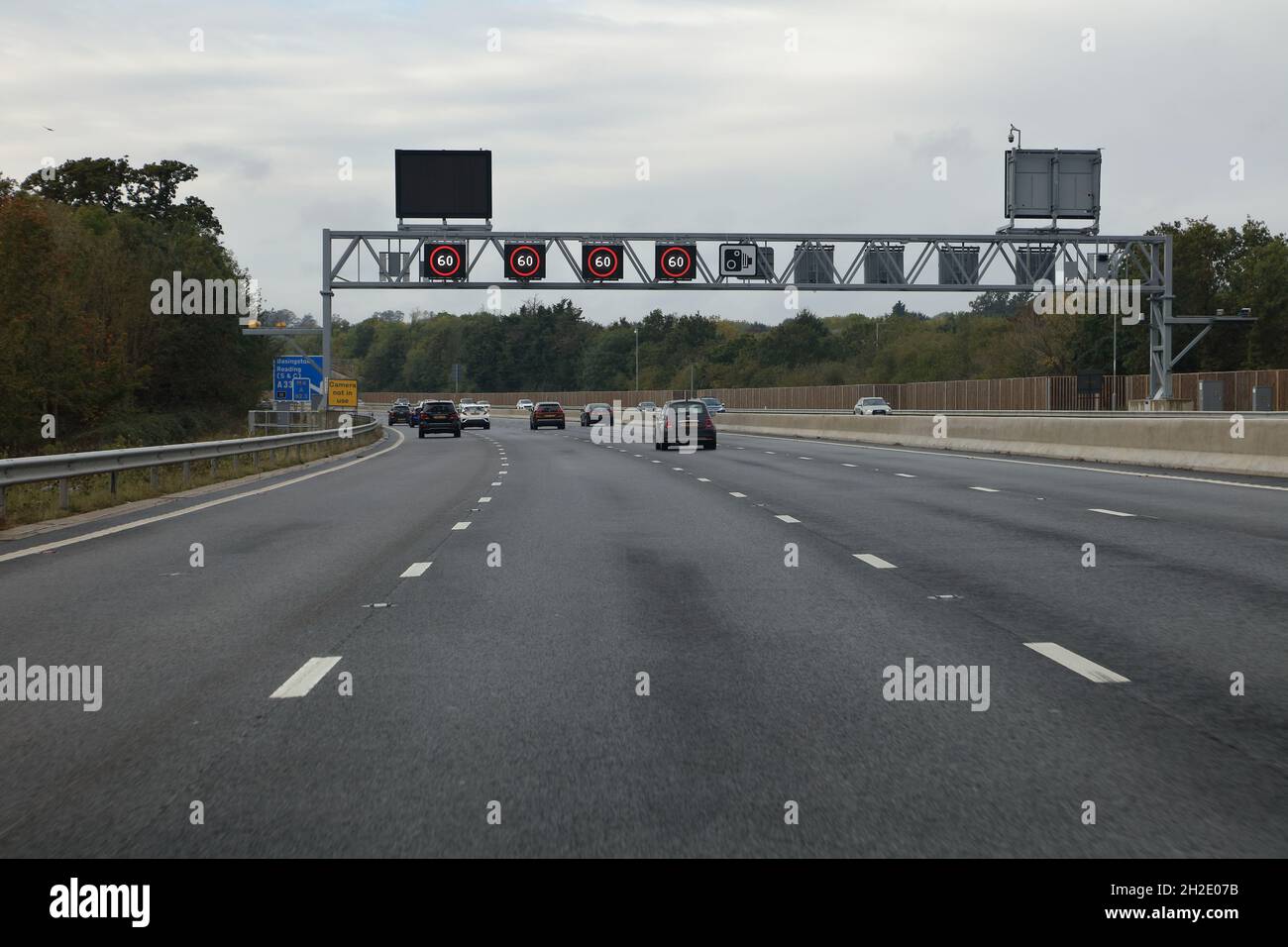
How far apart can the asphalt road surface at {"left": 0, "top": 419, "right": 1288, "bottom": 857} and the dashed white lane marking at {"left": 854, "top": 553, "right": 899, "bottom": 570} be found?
0.10m

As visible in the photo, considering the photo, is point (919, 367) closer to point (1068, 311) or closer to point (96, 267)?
point (1068, 311)

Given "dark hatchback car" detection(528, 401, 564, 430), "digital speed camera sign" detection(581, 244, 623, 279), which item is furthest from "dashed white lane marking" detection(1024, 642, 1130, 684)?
"dark hatchback car" detection(528, 401, 564, 430)

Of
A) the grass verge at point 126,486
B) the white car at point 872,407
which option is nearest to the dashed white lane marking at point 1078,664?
the grass verge at point 126,486

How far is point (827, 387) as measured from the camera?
103 meters

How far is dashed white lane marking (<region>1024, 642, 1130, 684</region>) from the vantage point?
26.1 ft

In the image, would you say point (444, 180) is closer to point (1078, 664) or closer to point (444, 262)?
point (444, 262)

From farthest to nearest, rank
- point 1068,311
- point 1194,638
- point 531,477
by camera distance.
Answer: point 1068,311
point 531,477
point 1194,638

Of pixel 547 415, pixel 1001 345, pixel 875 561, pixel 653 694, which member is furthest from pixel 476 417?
pixel 653 694

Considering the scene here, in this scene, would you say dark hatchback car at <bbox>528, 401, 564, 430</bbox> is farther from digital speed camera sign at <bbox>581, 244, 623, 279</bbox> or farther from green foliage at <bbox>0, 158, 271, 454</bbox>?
digital speed camera sign at <bbox>581, 244, 623, 279</bbox>

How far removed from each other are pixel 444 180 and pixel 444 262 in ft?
10.2

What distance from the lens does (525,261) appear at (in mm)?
57500

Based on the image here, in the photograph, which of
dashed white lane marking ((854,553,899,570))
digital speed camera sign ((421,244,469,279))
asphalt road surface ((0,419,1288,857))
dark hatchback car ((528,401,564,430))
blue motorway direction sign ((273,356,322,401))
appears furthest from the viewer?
dark hatchback car ((528,401,564,430))
